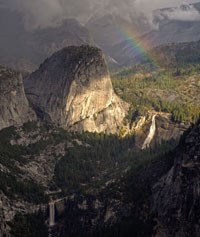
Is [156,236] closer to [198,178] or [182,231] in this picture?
[182,231]

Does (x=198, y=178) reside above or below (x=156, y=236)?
above

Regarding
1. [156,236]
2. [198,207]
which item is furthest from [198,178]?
[156,236]

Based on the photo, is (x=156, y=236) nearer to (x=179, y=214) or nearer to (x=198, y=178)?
(x=179, y=214)

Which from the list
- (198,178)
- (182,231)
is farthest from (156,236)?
(198,178)

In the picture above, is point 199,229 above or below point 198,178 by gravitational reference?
below

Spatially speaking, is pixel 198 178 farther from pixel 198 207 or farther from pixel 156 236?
pixel 156 236
